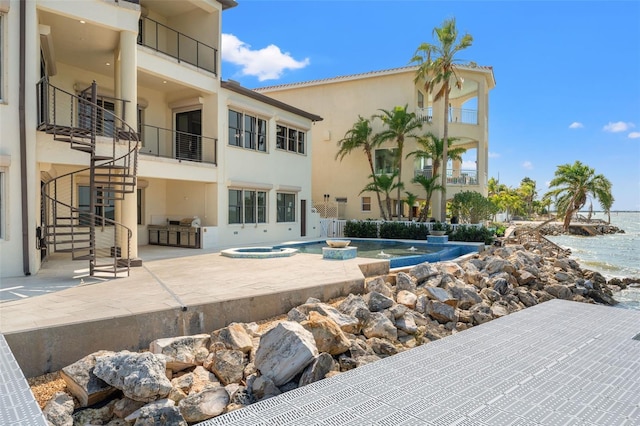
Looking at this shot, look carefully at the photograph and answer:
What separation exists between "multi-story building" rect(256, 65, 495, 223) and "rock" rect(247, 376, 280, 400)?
2495 cm

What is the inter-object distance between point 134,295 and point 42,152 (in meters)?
5.96

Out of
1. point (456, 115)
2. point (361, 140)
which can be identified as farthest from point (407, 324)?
point (456, 115)

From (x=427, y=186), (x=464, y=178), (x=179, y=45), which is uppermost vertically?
(x=179, y=45)

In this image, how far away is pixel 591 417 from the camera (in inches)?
143

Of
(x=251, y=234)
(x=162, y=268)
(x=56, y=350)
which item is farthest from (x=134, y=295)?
(x=251, y=234)

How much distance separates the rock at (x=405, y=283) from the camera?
9711 mm

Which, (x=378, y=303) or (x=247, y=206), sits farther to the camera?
(x=247, y=206)

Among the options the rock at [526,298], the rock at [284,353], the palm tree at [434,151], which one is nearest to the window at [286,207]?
the palm tree at [434,151]

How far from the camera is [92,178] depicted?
9.35m

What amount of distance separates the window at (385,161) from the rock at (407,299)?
20.5 m

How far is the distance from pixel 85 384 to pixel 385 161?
26536 mm

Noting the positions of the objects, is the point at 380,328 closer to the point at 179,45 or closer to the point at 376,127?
the point at 179,45

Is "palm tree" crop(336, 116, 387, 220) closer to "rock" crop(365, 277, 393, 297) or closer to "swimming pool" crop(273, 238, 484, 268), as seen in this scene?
"swimming pool" crop(273, 238, 484, 268)

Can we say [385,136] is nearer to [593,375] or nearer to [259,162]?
[259,162]
